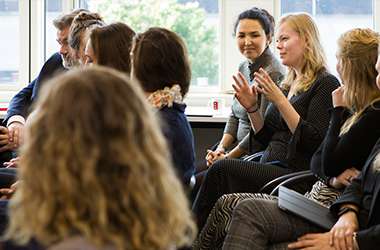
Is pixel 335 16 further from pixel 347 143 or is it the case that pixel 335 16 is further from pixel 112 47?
pixel 112 47

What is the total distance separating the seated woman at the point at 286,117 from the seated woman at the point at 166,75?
986 millimetres

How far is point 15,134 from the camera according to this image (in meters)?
4.16

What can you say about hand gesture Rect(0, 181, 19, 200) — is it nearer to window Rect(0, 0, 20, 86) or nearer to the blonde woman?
the blonde woman

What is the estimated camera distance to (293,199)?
118 inches

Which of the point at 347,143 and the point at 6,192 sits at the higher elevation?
the point at 347,143

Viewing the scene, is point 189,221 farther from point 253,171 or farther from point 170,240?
point 253,171

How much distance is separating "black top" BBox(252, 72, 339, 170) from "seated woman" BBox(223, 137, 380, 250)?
561mm

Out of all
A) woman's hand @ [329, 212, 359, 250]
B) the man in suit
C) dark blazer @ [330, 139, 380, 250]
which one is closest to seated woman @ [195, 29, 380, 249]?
dark blazer @ [330, 139, 380, 250]

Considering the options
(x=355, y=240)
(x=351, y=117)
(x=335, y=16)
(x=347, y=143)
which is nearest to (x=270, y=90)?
(x=351, y=117)

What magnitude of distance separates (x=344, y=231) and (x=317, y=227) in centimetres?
18

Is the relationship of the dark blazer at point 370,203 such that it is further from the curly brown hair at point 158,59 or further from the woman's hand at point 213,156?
the woman's hand at point 213,156

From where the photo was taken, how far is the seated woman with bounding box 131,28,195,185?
2701 millimetres

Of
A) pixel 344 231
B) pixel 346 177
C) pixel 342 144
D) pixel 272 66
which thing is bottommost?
pixel 344 231

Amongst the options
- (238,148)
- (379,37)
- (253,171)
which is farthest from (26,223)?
(238,148)
